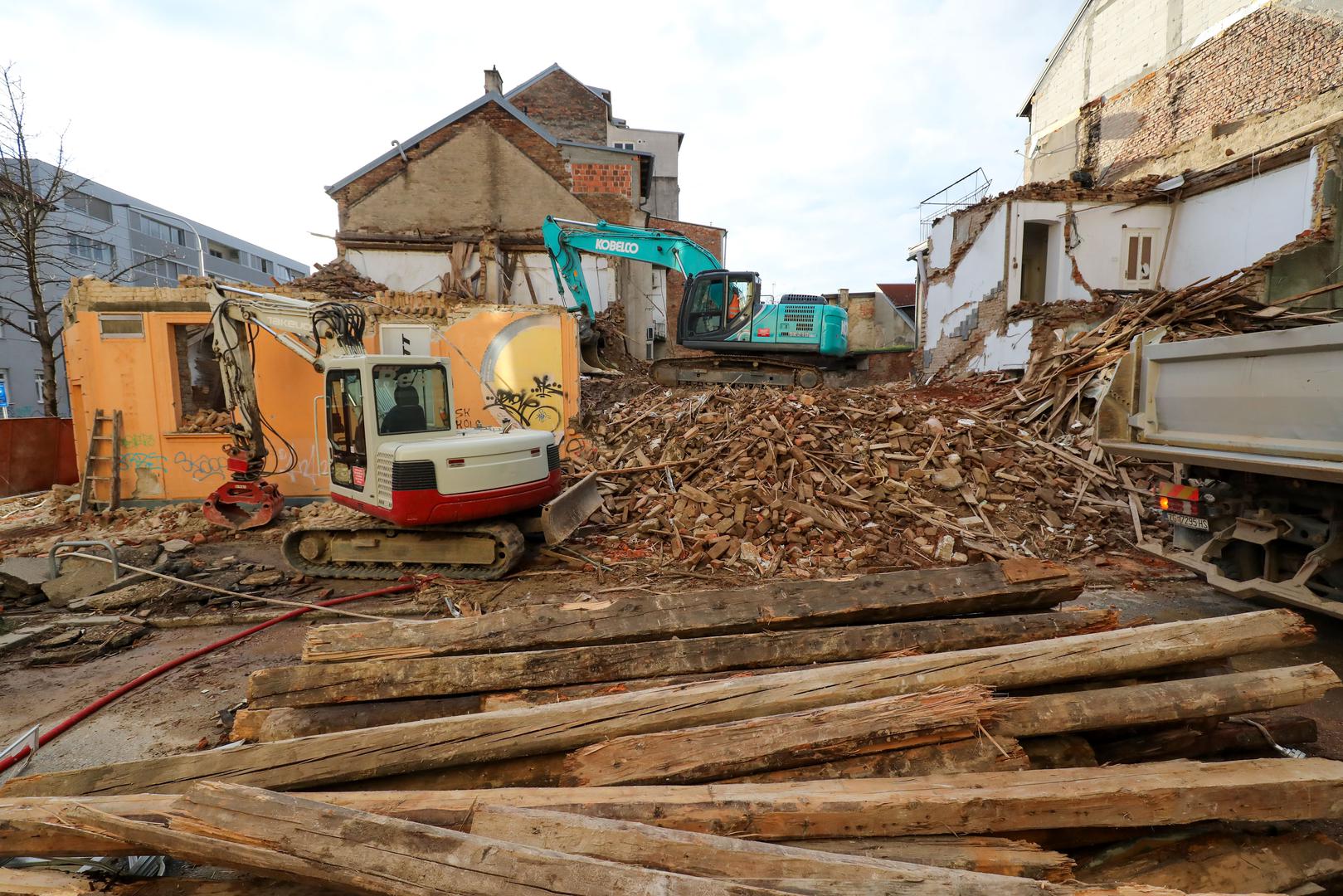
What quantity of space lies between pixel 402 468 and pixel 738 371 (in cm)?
999

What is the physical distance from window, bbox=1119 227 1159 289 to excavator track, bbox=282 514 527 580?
16907mm

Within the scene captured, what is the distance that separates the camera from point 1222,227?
1408cm

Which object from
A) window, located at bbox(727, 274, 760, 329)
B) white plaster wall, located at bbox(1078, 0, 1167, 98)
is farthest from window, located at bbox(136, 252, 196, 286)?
white plaster wall, located at bbox(1078, 0, 1167, 98)

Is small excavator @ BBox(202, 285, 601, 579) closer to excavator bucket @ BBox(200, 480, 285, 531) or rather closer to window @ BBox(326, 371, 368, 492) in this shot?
window @ BBox(326, 371, 368, 492)

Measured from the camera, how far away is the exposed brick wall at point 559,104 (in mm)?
26906

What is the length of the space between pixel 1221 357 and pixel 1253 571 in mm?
1947

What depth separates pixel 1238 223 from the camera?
1373 centimetres

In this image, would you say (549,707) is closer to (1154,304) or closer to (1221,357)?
(1221,357)

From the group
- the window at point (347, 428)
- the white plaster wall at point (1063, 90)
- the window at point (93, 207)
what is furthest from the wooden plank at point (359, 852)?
the window at point (93, 207)

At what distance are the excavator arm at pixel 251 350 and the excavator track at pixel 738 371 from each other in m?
7.87

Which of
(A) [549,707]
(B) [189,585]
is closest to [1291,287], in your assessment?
(A) [549,707]

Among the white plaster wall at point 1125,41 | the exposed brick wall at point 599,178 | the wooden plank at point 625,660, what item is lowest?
the wooden plank at point 625,660

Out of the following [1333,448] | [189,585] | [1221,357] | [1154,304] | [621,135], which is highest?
[621,135]

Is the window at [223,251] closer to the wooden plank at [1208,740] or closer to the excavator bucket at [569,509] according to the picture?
the excavator bucket at [569,509]
